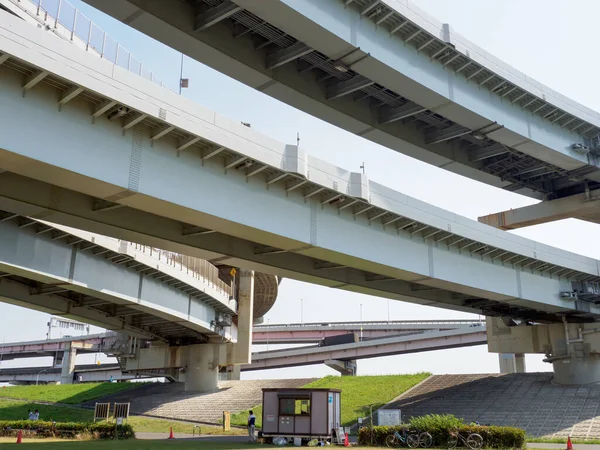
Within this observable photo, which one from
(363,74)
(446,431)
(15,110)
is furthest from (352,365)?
(15,110)

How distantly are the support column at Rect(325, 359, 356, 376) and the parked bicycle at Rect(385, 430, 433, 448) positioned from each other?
55.7 metres

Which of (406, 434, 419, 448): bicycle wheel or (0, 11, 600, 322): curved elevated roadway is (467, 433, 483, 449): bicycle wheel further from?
(0, 11, 600, 322): curved elevated roadway

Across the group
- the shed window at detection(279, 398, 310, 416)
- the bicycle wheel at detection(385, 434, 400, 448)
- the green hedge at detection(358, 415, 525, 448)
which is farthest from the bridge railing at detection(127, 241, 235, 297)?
the bicycle wheel at detection(385, 434, 400, 448)

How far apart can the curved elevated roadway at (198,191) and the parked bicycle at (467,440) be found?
22.4ft

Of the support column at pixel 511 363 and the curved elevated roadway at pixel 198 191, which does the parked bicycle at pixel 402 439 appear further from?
the support column at pixel 511 363

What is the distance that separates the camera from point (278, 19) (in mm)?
19562

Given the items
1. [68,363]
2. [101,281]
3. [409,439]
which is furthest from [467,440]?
[68,363]

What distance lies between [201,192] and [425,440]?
46.2ft

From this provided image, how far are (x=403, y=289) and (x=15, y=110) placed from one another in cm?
2254

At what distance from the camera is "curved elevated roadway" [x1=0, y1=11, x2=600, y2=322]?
614 inches

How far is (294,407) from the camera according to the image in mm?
27984

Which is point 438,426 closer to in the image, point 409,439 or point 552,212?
point 409,439

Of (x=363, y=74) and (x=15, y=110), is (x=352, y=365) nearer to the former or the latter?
(x=363, y=74)

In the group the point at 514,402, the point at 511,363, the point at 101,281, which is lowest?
the point at 514,402
